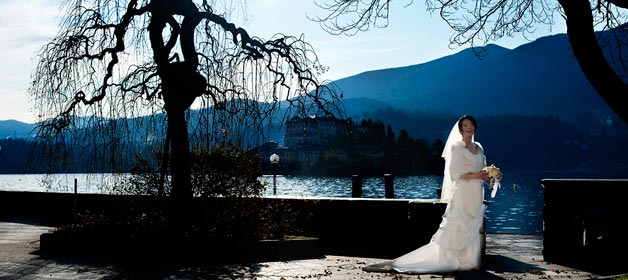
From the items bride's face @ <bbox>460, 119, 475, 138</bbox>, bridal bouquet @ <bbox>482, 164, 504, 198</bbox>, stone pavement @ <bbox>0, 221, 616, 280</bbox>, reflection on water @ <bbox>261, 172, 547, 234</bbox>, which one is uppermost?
bride's face @ <bbox>460, 119, 475, 138</bbox>

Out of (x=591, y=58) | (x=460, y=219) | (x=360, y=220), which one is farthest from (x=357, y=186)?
(x=591, y=58)

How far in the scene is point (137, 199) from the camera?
13234 mm

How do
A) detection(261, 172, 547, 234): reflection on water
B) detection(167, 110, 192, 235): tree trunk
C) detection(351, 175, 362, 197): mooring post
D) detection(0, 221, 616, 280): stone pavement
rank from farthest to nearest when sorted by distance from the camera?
detection(261, 172, 547, 234): reflection on water < detection(351, 175, 362, 197): mooring post < detection(167, 110, 192, 235): tree trunk < detection(0, 221, 616, 280): stone pavement

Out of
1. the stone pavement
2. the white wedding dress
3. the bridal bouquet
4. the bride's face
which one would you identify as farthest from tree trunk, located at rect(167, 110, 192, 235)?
the bridal bouquet

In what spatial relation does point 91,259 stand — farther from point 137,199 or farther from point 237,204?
point 237,204

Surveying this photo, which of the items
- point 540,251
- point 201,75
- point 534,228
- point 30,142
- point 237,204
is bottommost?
point 534,228

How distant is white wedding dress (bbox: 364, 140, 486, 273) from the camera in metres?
10.8

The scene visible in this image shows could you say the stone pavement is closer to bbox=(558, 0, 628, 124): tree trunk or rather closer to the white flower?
the white flower

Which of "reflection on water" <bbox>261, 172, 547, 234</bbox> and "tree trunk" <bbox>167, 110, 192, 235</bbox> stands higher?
"tree trunk" <bbox>167, 110, 192, 235</bbox>

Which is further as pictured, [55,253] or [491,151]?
[491,151]

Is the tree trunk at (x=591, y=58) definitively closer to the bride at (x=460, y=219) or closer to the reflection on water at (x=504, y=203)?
the bride at (x=460, y=219)

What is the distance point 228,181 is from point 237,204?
48 centimetres

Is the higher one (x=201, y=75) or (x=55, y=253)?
(x=201, y=75)

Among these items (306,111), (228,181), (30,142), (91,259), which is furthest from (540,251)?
(30,142)
